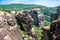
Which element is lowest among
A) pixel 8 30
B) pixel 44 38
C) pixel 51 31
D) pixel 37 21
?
pixel 37 21

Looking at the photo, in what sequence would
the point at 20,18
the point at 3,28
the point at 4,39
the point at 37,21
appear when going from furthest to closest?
the point at 37,21
the point at 20,18
the point at 3,28
the point at 4,39

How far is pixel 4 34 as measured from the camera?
27.6 metres

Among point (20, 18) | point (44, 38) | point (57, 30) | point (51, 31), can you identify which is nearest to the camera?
point (57, 30)

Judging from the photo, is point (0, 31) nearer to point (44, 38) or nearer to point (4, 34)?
point (4, 34)

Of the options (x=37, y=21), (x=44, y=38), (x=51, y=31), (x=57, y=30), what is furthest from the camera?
(x=37, y=21)

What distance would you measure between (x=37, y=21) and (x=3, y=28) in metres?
120

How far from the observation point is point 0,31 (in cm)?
2705

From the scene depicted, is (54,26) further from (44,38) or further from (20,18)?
(20,18)

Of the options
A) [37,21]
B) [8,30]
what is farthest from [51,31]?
[37,21]

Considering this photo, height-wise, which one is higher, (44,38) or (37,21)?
(44,38)

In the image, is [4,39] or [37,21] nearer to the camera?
[4,39]

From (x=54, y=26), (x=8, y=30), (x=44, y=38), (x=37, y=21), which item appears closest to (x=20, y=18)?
(x=44, y=38)

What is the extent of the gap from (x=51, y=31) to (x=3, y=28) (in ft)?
78.4

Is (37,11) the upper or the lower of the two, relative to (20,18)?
lower
